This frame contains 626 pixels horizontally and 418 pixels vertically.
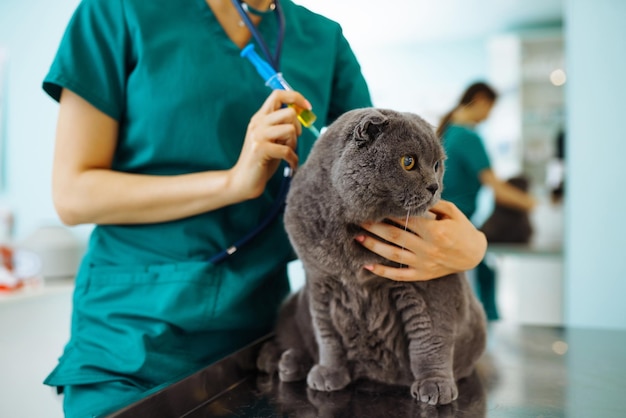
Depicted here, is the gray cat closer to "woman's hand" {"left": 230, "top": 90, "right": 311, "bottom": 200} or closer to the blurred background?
"woman's hand" {"left": 230, "top": 90, "right": 311, "bottom": 200}

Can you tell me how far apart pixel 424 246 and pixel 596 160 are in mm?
1548

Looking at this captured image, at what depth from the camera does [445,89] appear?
94.8 inches

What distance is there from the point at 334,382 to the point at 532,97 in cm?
256

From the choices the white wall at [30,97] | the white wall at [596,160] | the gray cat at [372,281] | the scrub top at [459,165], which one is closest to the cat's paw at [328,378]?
the gray cat at [372,281]

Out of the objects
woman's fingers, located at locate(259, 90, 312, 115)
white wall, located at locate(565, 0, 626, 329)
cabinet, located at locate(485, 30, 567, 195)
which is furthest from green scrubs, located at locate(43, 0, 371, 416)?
cabinet, located at locate(485, 30, 567, 195)

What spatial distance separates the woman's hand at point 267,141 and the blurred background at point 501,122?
0.49ft

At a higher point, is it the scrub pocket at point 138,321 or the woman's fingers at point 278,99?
the woman's fingers at point 278,99

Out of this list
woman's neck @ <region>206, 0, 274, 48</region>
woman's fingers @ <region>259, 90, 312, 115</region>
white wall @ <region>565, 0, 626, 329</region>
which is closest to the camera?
woman's fingers @ <region>259, 90, 312, 115</region>

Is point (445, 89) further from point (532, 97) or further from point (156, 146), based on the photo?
point (156, 146)

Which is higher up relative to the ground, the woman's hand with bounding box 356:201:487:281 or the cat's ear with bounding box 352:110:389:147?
the cat's ear with bounding box 352:110:389:147

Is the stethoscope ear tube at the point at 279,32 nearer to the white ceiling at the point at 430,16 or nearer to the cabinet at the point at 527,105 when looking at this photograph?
the white ceiling at the point at 430,16

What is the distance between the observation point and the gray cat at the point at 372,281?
0.56m

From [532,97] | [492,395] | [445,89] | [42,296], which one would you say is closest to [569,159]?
[445,89]

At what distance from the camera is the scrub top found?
685mm
